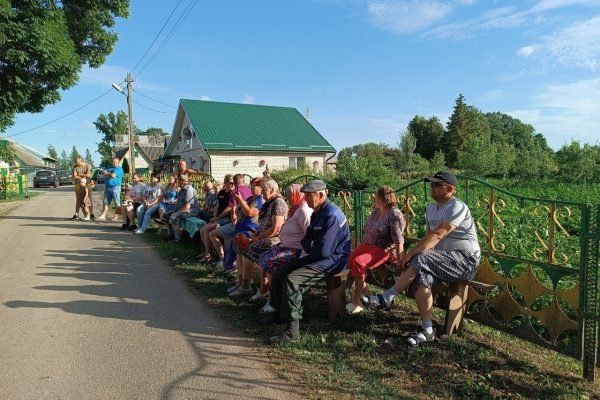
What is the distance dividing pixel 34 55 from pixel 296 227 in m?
9.41

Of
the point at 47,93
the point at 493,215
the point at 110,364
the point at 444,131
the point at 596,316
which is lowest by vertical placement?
the point at 110,364

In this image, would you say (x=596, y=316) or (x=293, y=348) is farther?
(x=293, y=348)

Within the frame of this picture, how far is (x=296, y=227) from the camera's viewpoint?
187 inches

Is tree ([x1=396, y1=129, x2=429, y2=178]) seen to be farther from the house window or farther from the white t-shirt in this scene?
the white t-shirt

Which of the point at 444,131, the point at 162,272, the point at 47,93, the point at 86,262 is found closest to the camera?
the point at 162,272

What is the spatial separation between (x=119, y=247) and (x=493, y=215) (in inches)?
274

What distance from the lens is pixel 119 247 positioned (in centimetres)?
843

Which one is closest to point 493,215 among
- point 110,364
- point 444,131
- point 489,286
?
point 489,286

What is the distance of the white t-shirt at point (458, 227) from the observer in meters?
3.69

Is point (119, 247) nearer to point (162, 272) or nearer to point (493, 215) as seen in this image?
point (162, 272)

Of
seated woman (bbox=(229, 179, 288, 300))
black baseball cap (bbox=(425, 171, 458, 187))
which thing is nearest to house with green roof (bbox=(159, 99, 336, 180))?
seated woman (bbox=(229, 179, 288, 300))

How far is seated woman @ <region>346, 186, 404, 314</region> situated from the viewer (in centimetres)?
437

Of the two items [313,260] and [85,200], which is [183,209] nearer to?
[313,260]

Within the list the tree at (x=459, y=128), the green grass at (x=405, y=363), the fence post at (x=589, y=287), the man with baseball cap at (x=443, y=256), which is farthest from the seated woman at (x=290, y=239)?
the tree at (x=459, y=128)
